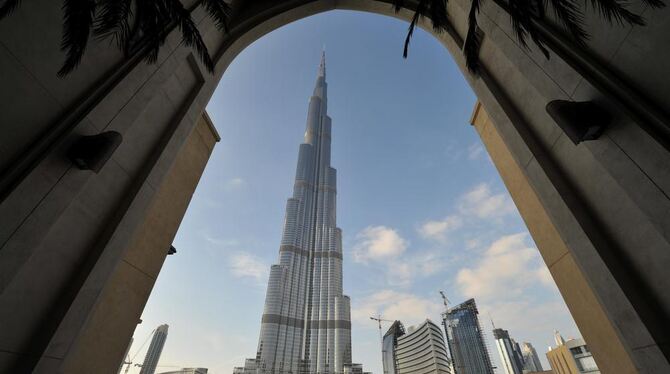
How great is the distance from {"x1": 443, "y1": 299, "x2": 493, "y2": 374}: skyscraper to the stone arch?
14956cm

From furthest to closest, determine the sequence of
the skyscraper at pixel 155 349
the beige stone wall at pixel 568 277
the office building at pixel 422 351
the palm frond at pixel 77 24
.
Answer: the skyscraper at pixel 155 349 → the office building at pixel 422 351 → the beige stone wall at pixel 568 277 → the palm frond at pixel 77 24

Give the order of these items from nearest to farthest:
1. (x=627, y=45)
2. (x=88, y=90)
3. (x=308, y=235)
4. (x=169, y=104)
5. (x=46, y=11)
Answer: (x=627, y=45) < (x=46, y=11) < (x=88, y=90) < (x=169, y=104) < (x=308, y=235)

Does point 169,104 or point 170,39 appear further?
point 169,104

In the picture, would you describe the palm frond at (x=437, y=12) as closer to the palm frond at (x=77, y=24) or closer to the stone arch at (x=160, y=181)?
the stone arch at (x=160, y=181)

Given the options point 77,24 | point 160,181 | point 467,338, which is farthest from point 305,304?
point 77,24

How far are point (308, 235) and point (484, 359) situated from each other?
108m

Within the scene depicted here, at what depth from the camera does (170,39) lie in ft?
15.8

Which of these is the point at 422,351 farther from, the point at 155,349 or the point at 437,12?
the point at 155,349

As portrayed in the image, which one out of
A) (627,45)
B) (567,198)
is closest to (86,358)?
(567,198)

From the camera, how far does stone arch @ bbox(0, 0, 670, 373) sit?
2.51 metres

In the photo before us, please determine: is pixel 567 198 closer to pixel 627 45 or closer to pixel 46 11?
pixel 627 45

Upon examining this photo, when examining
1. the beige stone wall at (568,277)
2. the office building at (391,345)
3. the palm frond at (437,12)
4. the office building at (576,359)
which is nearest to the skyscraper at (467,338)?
the office building at (391,345)

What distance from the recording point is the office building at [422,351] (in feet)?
366

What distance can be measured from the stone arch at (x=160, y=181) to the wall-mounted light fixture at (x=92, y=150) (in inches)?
5.4
